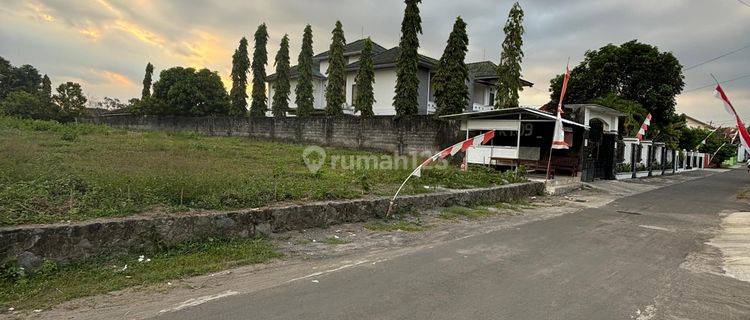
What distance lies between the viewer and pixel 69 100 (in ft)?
122

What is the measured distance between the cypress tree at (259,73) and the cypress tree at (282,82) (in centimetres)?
260

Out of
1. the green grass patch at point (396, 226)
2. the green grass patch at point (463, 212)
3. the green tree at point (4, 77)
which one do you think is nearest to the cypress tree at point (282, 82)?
the green grass patch at point (463, 212)

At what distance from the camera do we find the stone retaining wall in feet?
14.5

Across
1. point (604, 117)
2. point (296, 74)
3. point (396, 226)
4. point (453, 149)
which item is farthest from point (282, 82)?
point (396, 226)

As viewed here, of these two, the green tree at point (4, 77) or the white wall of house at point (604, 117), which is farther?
the green tree at point (4, 77)

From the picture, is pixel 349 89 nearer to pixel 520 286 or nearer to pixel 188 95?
pixel 188 95

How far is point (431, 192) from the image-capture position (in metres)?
10.5

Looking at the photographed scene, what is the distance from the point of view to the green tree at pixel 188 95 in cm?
3684

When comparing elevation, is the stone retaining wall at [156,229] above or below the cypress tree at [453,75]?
below

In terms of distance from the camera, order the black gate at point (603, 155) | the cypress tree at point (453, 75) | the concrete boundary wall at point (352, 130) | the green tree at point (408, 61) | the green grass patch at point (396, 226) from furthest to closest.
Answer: the green tree at point (408, 61) → the cypress tree at point (453, 75) → the black gate at point (603, 155) → the concrete boundary wall at point (352, 130) → the green grass patch at point (396, 226)

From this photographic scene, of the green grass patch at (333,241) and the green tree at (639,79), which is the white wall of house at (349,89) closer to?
the green tree at (639,79)

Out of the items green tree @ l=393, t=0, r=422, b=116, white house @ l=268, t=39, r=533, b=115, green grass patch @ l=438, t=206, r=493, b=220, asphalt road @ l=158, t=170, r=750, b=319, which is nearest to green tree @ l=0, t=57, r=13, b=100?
white house @ l=268, t=39, r=533, b=115

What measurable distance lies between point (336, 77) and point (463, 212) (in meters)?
20.8

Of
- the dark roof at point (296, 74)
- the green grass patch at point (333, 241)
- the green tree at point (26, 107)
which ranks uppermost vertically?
the dark roof at point (296, 74)
